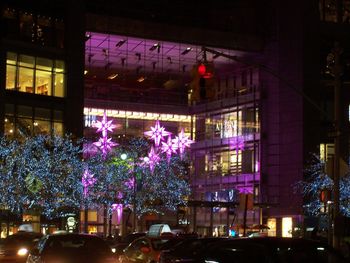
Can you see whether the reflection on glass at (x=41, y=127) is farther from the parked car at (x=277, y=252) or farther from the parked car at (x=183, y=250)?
the parked car at (x=277, y=252)

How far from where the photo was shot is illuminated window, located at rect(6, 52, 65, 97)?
5669cm

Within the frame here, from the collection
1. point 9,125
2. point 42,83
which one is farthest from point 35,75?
point 9,125

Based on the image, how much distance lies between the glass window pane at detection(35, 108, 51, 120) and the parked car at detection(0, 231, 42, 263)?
30.1 meters

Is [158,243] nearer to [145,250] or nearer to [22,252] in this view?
[145,250]

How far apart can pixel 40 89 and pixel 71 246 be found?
42.4m

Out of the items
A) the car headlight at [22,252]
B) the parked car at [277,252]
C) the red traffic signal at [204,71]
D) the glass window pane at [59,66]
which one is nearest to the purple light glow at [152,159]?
the glass window pane at [59,66]

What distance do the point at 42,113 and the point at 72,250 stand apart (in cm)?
4166

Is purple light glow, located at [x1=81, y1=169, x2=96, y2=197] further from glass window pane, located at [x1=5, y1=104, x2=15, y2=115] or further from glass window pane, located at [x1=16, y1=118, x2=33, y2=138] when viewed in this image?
glass window pane, located at [x1=5, y1=104, x2=15, y2=115]

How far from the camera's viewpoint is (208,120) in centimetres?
7694

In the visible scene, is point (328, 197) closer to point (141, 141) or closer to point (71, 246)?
point (71, 246)

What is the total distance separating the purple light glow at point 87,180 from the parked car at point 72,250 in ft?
124

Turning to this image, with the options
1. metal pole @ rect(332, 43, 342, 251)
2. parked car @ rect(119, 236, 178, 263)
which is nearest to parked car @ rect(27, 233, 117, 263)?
parked car @ rect(119, 236, 178, 263)

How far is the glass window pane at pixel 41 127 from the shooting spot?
187 ft

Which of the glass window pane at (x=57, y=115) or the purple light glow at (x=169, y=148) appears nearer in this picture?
the glass window pane at (x=57, y=115)
